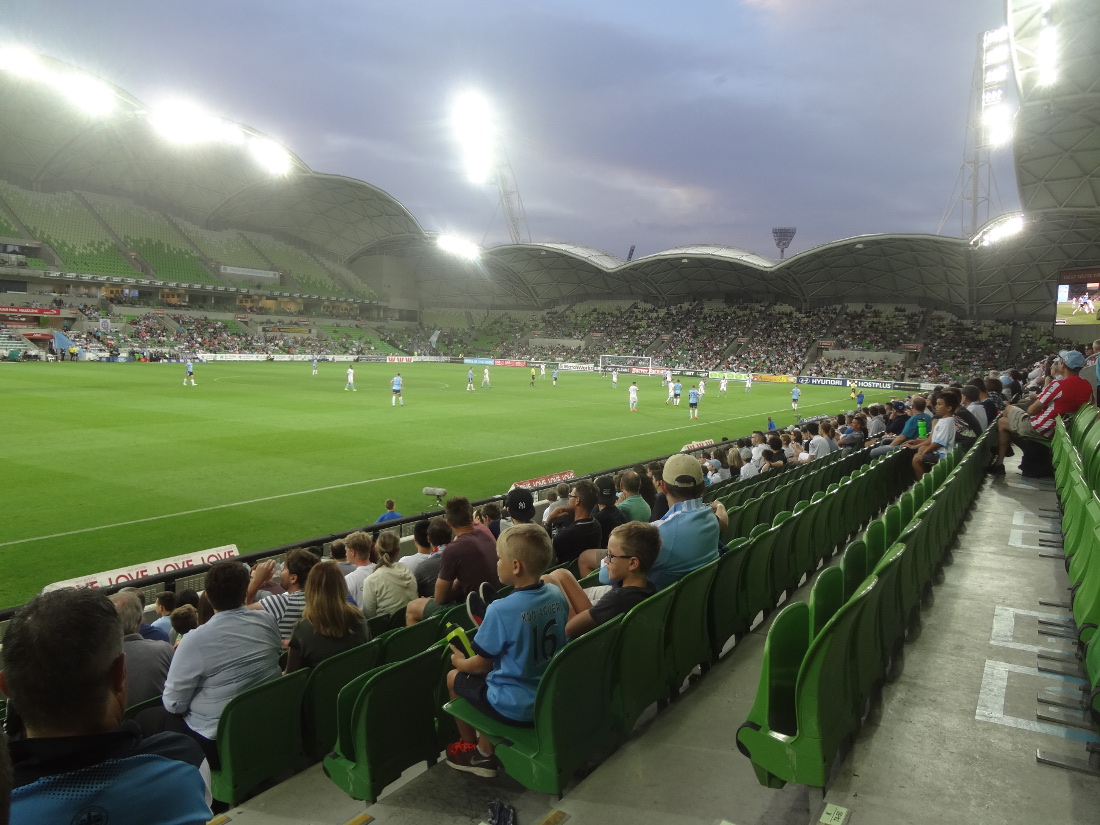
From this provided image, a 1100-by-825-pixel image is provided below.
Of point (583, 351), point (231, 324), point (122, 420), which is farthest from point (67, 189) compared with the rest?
point (122, 420)

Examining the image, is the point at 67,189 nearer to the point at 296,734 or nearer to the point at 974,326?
the point at 296,734

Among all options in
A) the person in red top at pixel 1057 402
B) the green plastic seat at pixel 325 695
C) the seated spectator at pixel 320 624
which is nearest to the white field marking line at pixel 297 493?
the seated spectator at pixel 320 624

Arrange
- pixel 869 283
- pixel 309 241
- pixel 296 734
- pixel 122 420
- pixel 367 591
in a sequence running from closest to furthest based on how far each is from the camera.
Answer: pixel 296 734, pixel 367 591, pixel 122 420, pixel 869 283, pixel 309 241

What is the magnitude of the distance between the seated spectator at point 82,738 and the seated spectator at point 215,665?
1.93 m

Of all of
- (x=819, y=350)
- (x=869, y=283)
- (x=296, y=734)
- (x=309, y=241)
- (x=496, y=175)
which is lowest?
(x=296, y=734)

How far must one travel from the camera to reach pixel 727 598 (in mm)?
5016

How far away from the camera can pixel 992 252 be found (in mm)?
56500

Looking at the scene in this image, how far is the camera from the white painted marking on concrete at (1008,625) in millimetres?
5043

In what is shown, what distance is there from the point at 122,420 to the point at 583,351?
219 ft

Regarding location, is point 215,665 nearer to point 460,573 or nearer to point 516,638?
point 516,638

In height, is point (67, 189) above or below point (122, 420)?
above

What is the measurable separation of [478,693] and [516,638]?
0.39 m

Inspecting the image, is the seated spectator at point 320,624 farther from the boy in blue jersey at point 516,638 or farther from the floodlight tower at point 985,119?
the floodlight tower at point 985,119

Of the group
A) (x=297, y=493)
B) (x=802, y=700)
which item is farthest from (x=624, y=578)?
(x=297, y=493)
